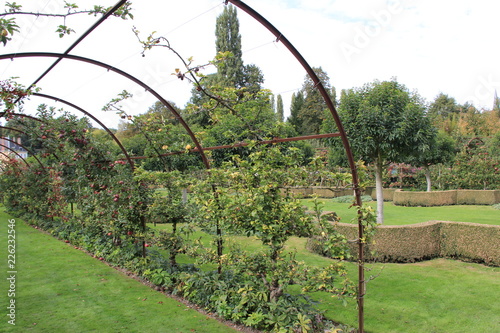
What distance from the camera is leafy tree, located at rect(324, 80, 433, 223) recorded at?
302 inches

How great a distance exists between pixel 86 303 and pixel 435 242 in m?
6.29

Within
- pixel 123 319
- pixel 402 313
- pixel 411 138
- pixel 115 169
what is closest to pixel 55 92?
pixel 115 169

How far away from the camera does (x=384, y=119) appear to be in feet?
25.0

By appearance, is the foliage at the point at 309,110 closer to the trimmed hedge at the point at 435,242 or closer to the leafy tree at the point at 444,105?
the leafy tree at the point at 444,105

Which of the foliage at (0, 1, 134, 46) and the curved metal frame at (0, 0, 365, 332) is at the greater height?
the foliage at (0, 1, 134, 46)

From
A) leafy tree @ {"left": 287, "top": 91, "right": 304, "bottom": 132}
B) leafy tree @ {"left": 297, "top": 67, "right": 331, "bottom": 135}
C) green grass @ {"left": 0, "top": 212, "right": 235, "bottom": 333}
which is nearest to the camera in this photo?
green grass @ {"left": 0, "top": 212, "right": 235, "bottom": 333}

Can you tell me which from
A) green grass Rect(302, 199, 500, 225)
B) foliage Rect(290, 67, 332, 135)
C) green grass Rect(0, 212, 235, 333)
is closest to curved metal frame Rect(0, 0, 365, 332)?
green grass Rect(0, 212, 235, 333)

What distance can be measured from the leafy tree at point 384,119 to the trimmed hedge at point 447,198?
7.48m

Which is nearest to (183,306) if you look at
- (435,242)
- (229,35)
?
(435,242)

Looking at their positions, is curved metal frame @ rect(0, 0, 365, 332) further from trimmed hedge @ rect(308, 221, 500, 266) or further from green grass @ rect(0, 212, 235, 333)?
trimmed hedge @ rect(308, 221, 500, 266)

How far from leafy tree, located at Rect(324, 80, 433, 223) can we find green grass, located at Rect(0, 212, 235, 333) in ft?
17.8

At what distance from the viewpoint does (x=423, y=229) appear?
21.9ft

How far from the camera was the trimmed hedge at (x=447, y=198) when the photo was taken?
14.6 m

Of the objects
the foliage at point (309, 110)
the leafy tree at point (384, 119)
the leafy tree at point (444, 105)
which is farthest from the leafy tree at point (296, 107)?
the leafy tree at point (384, 119)
